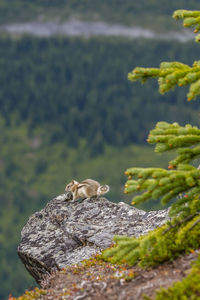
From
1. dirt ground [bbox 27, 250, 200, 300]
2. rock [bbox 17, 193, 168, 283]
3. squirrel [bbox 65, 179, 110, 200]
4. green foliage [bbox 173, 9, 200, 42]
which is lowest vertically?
dirt ground [bbox 27, 250, 200, 300]

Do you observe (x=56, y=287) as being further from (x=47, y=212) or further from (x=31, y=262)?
(x=47, y=212)

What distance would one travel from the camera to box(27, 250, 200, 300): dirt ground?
12367mm

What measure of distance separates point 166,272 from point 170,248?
82 cm

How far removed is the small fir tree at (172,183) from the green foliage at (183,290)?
0.70 m

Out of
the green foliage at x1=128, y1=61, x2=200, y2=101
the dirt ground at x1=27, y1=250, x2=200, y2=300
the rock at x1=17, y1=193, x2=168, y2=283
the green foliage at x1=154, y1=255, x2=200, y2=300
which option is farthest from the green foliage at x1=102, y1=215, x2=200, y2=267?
the rock at x1=17, y1=193, x2=168, y2=283

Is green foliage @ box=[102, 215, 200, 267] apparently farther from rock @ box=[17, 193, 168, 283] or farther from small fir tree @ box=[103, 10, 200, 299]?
rock @ box=[17, 193, 168, 283]

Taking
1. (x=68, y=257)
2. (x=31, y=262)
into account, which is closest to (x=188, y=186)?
(x=68, y=257)

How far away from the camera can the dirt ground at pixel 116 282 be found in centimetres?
1237

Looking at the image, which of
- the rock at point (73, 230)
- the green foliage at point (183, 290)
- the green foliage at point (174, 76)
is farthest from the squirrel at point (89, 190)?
the green foliage at point (183, 290)

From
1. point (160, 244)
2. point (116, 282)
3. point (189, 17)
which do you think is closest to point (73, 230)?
point (116, 282)

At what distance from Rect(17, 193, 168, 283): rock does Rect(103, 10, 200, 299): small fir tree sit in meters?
5.31

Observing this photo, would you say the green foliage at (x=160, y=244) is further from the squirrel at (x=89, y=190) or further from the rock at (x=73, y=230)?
the squirrel at (x=89, y=190)

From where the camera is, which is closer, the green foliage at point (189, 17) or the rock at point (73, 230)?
the green foliage at point (189, 17)

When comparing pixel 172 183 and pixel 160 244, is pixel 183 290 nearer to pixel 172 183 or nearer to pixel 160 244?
pixel 160 244
